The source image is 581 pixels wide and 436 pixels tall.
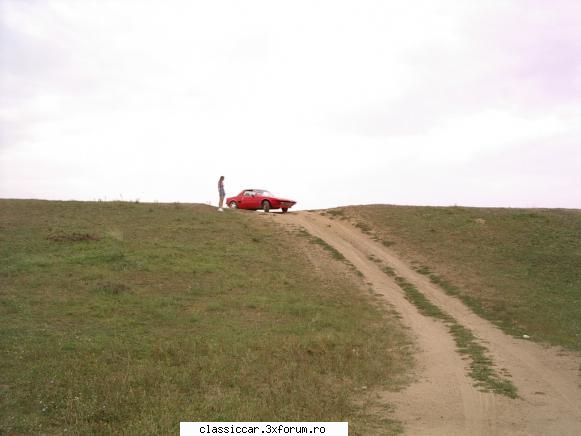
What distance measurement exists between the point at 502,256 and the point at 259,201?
13.6m

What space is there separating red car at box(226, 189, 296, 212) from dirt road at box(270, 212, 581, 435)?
45.6 ft

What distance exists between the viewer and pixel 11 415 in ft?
24.7

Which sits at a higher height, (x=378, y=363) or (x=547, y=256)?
(x=547, y=256)

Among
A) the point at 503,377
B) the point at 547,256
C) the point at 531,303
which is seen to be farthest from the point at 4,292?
the point at 547,256

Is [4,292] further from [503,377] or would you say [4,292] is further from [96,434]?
[503,377]

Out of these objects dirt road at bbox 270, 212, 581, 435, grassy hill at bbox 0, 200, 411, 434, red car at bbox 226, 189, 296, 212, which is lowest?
dirt road at bbox 270, 212, 581, 435

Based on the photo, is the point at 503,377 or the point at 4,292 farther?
the point at 4,292

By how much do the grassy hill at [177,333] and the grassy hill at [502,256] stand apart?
339 centimetres

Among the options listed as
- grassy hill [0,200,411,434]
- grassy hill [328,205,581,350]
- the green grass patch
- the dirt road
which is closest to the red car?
grassy hill [328,205,581,350]

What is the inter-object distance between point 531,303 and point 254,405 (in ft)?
35.2

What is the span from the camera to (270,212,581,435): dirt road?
8.09 m

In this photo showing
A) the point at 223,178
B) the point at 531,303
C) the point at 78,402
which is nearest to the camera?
the point at 78,402

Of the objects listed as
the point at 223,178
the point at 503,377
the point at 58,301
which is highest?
the point at 223,178

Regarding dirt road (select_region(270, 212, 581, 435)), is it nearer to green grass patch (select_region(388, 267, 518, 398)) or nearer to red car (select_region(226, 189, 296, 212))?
green grass patch (select_region(388, 267, 518, 398))
